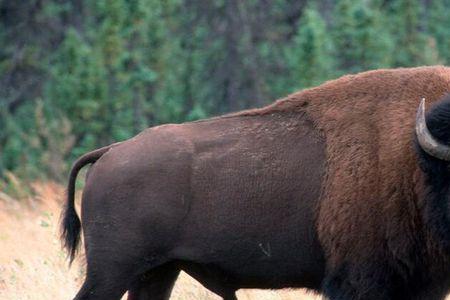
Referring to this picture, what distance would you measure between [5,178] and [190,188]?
1420 centimetres

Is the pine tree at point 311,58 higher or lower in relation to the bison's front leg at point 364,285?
lower

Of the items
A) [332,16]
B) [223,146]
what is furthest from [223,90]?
[223,146]

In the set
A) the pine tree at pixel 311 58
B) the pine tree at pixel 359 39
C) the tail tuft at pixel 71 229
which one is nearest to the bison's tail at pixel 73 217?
the tail tuft at pixel 71 229

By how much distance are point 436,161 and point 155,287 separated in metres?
2.09

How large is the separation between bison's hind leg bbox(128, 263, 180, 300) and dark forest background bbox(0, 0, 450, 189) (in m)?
12.8

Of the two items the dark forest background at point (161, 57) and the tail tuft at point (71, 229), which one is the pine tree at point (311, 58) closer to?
the dark forest background at point (161, 57)

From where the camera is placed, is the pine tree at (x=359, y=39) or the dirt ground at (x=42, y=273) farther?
the pine tree at (x=359, y=39)

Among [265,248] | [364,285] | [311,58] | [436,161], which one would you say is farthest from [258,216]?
[311,58]

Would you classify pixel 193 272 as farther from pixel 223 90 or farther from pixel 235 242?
pixel 223 90

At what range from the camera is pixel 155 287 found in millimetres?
8023

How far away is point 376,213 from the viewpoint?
Answer: 7.39 m

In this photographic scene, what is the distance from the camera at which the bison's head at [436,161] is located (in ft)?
23.3

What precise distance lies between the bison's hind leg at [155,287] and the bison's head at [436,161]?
5.78 ft

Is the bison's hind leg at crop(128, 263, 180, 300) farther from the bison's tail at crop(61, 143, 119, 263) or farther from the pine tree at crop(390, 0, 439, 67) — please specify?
the pine tree at crop(390, 0, 439, 67)
